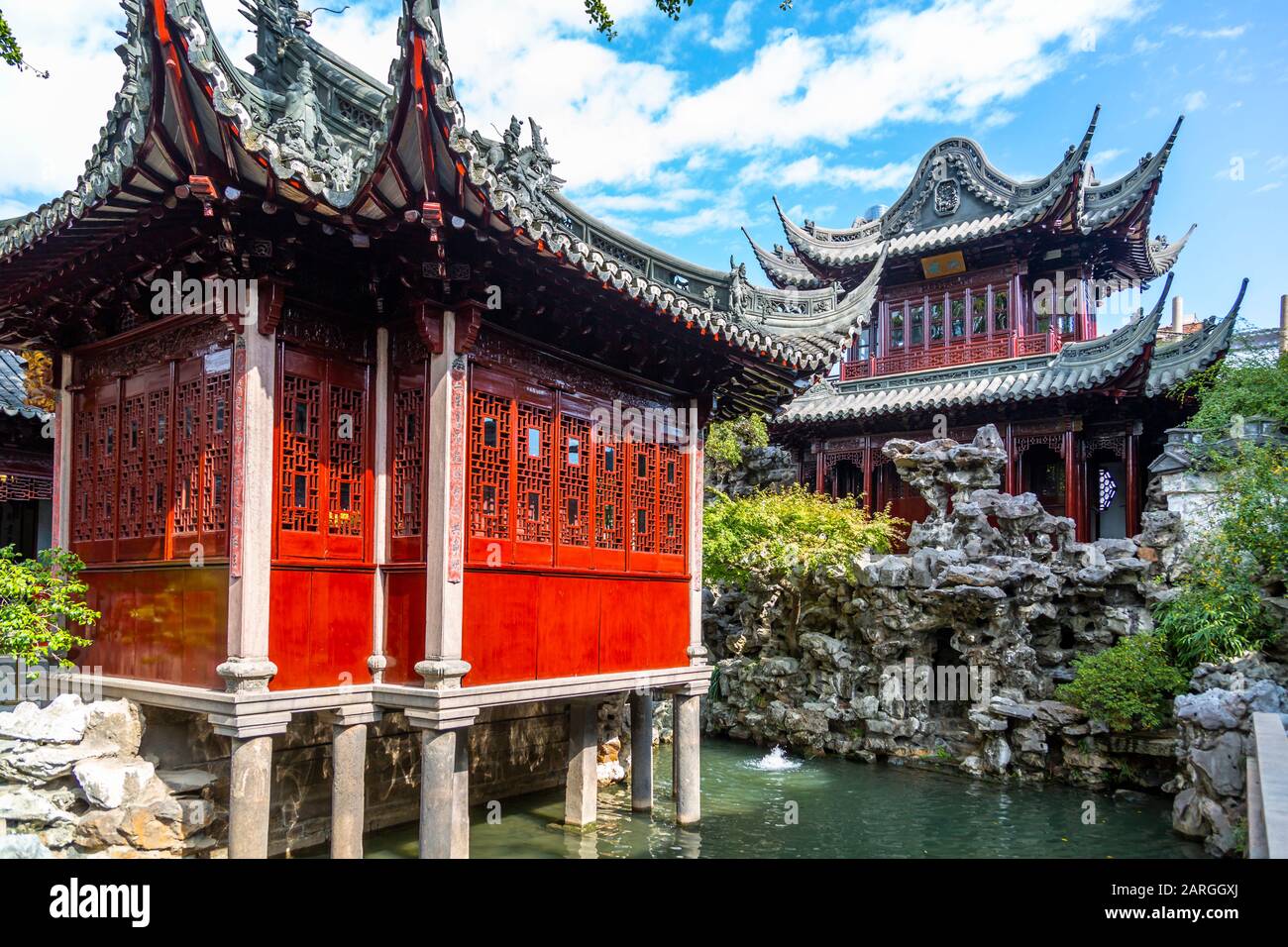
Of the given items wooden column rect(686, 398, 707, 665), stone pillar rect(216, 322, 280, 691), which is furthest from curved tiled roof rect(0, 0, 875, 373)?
wooden column rect(686, 398, 707, 665)

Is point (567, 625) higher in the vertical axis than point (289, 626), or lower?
lower

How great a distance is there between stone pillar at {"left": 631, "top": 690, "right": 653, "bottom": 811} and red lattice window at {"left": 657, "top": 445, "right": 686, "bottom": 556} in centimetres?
210

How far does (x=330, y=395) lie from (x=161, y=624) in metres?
2.05

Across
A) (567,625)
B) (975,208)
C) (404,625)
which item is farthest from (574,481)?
(975,208)

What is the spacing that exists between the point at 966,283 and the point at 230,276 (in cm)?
1696

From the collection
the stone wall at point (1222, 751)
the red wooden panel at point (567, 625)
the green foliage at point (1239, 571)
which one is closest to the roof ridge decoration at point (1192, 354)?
the green foliage at point (1239, 571)

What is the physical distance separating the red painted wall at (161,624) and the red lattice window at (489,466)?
5.71ft

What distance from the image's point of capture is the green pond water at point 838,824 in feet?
29.7

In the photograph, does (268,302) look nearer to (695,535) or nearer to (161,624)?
(161,624)

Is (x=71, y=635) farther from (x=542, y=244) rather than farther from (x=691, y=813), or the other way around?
(x=691, y=813)

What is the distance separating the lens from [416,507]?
21.4 ft

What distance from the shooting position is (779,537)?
15.6 meters

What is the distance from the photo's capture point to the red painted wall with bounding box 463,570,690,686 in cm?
653

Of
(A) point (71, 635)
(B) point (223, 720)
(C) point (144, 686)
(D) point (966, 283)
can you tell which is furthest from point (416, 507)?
(D) point (966, 283)
